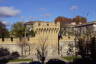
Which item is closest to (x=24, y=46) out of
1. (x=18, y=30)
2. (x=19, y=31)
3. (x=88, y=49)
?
(x=19, y=31)

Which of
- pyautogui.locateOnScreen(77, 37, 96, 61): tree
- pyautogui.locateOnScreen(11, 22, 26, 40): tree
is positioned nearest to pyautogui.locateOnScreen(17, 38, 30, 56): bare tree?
pyautogui.locateOnScreen(11, 22, 26, 40): tree

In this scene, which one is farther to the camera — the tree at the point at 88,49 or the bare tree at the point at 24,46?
the bare tree at the point at 24,46

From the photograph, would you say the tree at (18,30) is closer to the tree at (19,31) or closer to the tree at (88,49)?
the tree at (19,31)

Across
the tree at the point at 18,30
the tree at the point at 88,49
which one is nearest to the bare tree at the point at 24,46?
the tree at the point at 18,30

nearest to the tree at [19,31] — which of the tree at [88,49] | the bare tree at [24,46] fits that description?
the bare tree at [24,46]

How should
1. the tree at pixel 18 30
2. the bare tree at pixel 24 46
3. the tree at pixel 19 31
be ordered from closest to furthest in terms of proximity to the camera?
the bare tree at pixel 24 46
the tree at pixel 19 31
the tree at pixel 18 30

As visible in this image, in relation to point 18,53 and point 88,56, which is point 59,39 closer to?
point 18,53

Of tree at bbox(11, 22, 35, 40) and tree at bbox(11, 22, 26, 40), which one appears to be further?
tree at bbox(11, 22, 26, 40)

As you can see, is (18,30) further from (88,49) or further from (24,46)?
(88,49)

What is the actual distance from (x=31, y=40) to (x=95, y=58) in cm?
3061

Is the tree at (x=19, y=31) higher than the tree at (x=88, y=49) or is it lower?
higher

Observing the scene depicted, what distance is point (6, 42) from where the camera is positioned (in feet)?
184

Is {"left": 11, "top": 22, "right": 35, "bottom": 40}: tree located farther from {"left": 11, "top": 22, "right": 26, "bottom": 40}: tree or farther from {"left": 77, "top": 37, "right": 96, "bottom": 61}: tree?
{"left": 77, "top": 37, "right": 96, "bottom": 61}: tree

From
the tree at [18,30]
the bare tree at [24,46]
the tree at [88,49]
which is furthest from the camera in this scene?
the tree at [18,30]
